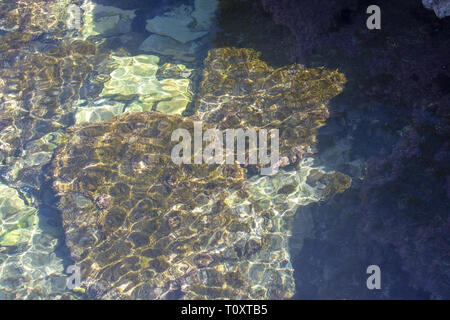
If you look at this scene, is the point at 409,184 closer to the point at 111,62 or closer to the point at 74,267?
the point at 74,267

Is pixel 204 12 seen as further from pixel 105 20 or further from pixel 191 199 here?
pixel 191 199

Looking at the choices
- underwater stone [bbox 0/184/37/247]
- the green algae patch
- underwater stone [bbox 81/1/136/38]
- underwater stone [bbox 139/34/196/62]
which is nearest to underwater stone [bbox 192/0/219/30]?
underwater stone [bbox 139/34/196/62]

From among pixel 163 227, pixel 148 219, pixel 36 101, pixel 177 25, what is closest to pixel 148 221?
pixel 148 219

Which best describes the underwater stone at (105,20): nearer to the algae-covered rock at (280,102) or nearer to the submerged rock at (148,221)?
the algae-covered rock at (280,102)

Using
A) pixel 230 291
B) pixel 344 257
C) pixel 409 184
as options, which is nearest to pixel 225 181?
pixel 230 291

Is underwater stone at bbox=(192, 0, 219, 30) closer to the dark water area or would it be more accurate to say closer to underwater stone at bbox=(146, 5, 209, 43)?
underwater stone at bbox=(146, 5, 209, 43)

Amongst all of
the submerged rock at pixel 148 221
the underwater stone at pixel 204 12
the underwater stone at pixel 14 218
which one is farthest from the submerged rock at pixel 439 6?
the underwater stone at pixel 14 218
